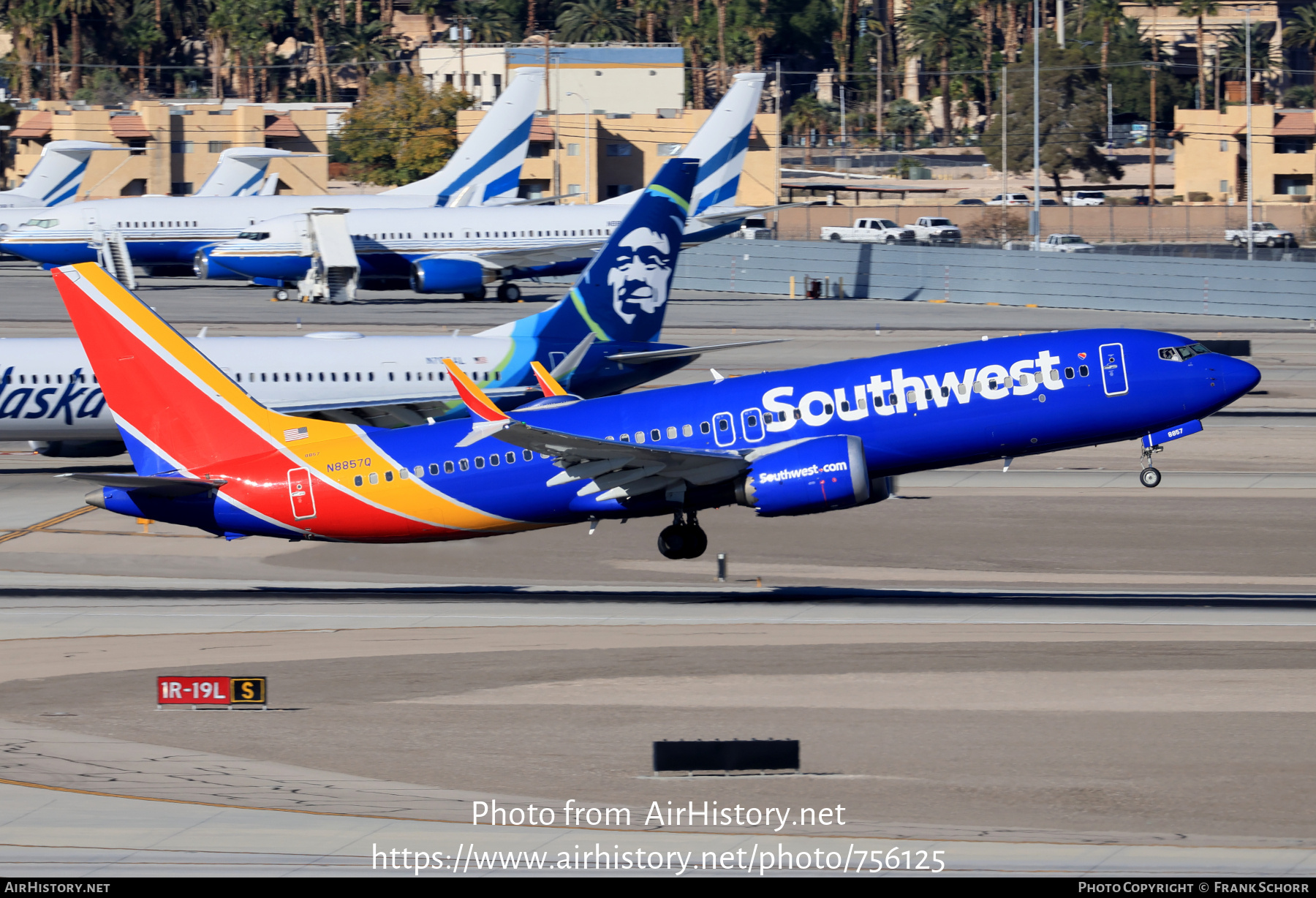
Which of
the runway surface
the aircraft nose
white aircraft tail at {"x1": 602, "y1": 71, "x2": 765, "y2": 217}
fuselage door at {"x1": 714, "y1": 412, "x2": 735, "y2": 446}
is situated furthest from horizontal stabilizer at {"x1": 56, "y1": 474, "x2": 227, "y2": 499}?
white aircraft tail at {"x1": 602, "y1": 71, "x2": 765, "y2": 217}

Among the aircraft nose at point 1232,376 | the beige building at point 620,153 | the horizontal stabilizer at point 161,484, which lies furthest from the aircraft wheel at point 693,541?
the beige building at point 620,153

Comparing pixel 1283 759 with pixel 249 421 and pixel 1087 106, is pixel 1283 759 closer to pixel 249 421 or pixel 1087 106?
pixel 249 421

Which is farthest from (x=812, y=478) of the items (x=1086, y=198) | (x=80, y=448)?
(x=1086, y=198)

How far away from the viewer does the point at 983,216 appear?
15250 centimetres

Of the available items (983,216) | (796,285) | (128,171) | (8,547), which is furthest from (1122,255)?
(128,171)

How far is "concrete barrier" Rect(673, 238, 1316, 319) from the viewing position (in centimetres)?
10312

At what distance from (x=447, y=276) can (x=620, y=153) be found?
54.9 m

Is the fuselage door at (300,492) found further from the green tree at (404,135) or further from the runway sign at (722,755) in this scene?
the green tree at (404,135)

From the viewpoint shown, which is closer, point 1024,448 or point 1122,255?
point 1024,448

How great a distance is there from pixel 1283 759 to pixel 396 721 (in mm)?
15812

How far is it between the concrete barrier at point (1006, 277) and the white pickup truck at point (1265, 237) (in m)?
34.4

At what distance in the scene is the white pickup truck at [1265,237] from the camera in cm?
13725

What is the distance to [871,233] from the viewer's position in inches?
5753

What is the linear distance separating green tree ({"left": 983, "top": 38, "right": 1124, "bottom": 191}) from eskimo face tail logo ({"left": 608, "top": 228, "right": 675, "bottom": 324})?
137998mm
